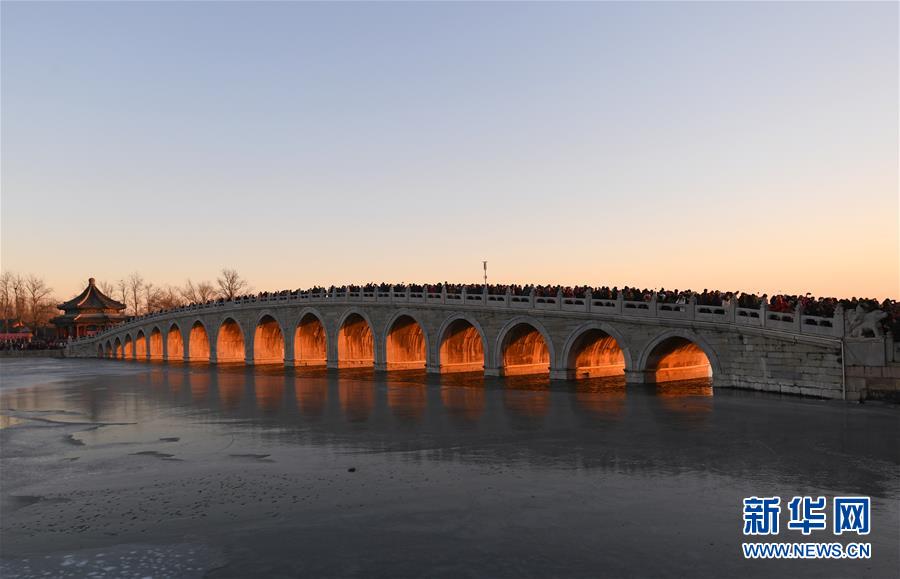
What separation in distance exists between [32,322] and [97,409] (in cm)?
11467

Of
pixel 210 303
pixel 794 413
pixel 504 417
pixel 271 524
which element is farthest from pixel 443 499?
pixel 210 303

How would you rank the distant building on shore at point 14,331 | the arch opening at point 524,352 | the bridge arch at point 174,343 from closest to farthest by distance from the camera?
the arch opening at point 524,352, the bridge arch at point 174,343, the distant building on shore at point 14,331

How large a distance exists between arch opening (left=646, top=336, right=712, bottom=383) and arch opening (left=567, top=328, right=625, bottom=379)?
1455 mm

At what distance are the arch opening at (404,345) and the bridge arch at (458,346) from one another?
10.3ft

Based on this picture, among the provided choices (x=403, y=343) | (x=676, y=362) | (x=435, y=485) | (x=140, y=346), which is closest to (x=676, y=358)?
(x=676, y=362)

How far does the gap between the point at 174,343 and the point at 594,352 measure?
4987 centimetres

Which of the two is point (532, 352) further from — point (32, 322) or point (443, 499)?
point (32, 322)

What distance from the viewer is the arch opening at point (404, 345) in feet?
136

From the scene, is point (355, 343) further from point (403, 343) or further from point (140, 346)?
point (140, 346)

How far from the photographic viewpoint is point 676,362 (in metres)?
31.4

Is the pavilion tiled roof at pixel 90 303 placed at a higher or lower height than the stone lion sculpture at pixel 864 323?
higher

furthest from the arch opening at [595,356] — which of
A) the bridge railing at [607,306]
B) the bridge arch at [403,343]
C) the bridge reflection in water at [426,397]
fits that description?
the bridge arch at [403,343]

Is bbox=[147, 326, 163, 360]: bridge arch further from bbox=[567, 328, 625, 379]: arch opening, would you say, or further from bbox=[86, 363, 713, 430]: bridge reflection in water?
bbox=[567, 328, 625, 379]: arch opening

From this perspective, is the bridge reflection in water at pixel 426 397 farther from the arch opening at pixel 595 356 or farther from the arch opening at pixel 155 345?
the arch opening at pixel 155 345
